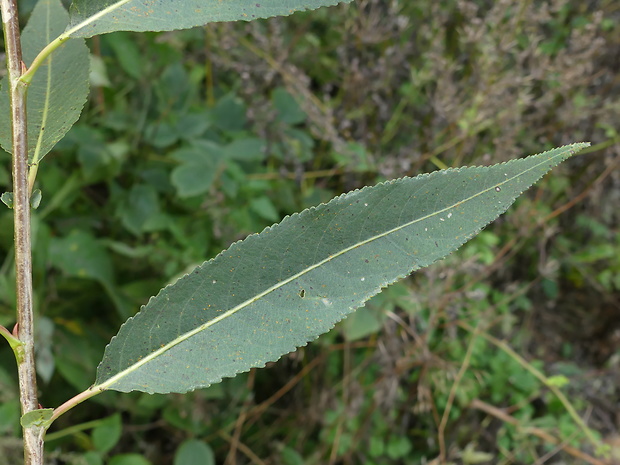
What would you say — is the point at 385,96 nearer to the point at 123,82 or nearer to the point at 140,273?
the point at 123,82

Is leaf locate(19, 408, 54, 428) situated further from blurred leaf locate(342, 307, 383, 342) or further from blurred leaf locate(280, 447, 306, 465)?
blurred leaf locate(280, 447, 306, 465)

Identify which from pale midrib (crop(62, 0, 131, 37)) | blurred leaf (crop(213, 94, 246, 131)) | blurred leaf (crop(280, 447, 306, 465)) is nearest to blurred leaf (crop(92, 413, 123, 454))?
blurred leaf (crop(280, 447, 306, 465))

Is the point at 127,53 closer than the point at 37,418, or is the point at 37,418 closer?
the point at 37,418

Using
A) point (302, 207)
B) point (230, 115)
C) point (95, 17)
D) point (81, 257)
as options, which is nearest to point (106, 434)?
point (81, 257)

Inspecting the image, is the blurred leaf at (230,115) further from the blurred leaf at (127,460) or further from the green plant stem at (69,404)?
the green plant stem at (69,404)

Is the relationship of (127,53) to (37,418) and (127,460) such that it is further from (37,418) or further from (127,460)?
(37,418)
